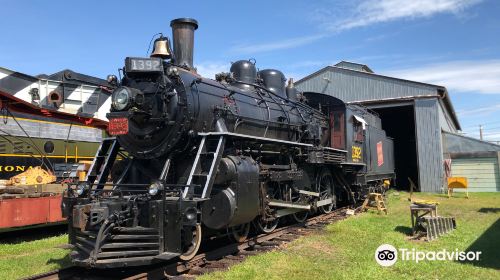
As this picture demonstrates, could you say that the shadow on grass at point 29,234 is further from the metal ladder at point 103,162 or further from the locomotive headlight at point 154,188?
the locomotive headlight at point 154,188

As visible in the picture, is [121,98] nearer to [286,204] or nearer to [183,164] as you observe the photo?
[183,164]

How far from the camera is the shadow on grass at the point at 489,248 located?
697 centimetres

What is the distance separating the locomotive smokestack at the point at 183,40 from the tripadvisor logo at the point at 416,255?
5214mm

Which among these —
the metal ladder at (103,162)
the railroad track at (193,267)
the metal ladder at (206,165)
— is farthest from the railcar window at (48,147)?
the metal ladder at (206,165)

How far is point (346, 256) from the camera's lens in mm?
7637

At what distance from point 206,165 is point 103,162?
2.67 m

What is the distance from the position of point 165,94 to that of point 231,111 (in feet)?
5.06

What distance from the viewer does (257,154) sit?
8.98 m

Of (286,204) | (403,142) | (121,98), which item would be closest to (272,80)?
(286,204)

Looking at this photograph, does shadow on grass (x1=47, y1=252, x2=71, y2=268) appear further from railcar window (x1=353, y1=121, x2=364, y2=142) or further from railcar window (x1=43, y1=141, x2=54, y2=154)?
railcar window (x1=353, y1=121, x2=364, y2=142)

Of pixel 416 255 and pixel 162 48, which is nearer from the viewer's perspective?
pixel 416 255

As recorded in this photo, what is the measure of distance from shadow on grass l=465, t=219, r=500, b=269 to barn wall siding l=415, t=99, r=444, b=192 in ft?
41.9

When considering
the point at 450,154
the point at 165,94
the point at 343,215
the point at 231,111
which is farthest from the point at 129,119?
the point at 450,154

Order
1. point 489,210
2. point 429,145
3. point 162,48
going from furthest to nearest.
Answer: point 429,145 < point 489,210 < point 162,48
